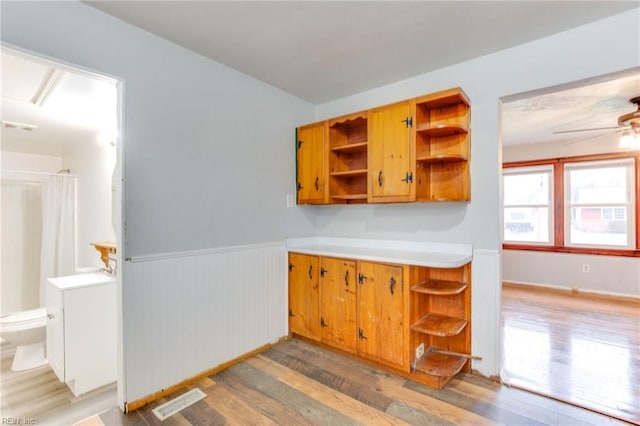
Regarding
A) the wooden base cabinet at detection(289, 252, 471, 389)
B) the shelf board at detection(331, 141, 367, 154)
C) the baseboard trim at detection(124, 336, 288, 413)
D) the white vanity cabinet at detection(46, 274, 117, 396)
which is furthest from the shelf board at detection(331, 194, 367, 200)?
the white vanity cabinet at detection(46, 274, 117, 396)

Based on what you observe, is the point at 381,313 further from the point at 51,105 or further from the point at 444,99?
the point at 51,105

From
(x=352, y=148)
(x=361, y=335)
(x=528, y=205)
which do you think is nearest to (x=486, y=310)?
(x=361, y=335)

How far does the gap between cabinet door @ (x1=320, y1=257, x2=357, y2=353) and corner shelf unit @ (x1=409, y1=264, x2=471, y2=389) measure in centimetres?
50

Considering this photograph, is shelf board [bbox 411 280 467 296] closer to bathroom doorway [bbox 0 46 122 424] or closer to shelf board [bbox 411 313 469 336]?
shelf board [bbox 411 313 469 336]

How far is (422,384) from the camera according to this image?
7.09ft

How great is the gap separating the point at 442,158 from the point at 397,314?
4.04ft

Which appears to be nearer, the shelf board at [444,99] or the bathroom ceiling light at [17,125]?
the shelf board at [444,99]

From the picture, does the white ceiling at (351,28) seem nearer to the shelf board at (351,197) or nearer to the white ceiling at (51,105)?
the white ceiling at (51,105)

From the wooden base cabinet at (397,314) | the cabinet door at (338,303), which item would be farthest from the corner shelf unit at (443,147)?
the cabinet door at (338,303)

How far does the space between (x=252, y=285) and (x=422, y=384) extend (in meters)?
1.56

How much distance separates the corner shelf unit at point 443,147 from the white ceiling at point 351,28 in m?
0.36

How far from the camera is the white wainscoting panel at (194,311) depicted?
195 cm

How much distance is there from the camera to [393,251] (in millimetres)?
2705

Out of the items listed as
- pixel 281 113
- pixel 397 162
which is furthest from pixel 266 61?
pixel 397 162
